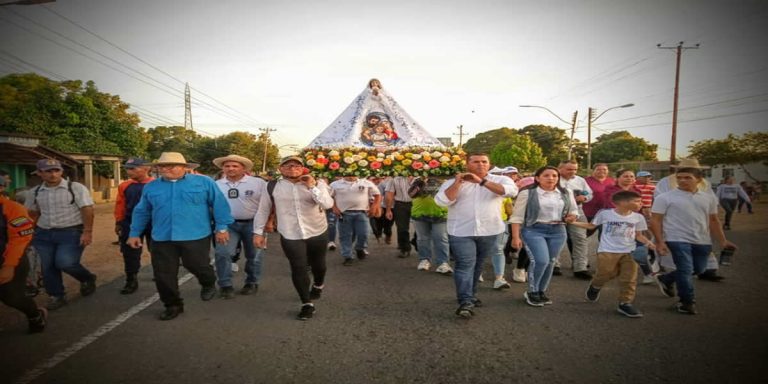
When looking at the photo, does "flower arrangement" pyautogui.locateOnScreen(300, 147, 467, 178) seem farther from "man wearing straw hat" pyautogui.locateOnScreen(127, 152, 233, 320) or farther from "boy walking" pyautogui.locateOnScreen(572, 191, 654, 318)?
"boy walking" pyautogui.locateOnScreen(572, 191, 654, 318)

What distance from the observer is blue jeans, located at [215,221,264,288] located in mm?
5145

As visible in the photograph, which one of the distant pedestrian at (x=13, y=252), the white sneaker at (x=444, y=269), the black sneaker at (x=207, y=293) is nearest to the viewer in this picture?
the distant pedestrian at (x=13, y=252)

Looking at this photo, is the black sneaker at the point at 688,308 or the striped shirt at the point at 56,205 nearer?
the black sneaker at the point at 688,308

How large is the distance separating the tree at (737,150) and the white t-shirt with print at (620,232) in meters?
34.8

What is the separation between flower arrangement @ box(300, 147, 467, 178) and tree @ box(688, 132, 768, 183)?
35853mm

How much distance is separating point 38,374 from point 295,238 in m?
2.41

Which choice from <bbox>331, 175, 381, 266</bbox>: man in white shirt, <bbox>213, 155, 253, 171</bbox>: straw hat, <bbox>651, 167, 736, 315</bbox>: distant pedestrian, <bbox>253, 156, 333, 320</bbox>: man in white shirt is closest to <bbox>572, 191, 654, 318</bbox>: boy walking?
<bbox>651, 167, 736, 315</bbox>: distant pedestrian

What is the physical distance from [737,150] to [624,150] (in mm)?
38487

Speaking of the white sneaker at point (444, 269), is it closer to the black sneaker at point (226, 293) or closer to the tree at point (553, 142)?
the black sneaker at point (226, 293)

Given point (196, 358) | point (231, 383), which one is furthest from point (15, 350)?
point (231, 383)

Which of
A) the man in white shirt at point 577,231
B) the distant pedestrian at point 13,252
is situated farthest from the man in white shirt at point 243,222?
the man in white shirt at point 577,231

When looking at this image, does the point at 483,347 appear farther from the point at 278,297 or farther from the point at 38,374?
the point at 38,374

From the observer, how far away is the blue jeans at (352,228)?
7.33 m

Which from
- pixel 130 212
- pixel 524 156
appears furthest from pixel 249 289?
pixel 524 156
